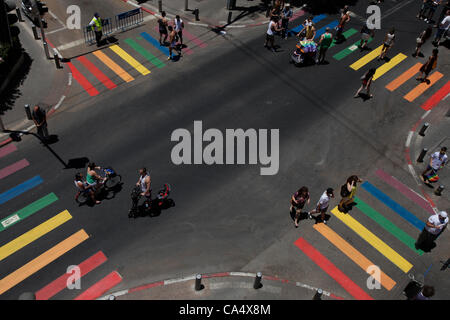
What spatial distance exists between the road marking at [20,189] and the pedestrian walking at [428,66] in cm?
1980

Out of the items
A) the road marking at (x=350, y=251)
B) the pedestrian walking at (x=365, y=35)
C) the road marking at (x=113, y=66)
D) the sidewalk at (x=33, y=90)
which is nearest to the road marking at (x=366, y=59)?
the pedestrian walking at (x=365, y=35)

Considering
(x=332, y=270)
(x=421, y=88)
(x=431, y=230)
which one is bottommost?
(x=332, y=270)

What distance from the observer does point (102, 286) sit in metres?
14.1

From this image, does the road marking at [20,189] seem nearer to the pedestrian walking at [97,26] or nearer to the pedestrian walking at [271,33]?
the pedestrian walking at [97,26]

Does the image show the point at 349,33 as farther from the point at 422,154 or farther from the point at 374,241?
the point at 374,241

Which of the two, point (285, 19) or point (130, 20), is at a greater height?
point (285, 19)

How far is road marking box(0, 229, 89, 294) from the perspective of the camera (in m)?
14.0

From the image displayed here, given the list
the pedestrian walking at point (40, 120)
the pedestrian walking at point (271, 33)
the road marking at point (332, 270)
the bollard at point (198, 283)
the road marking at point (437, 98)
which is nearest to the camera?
the bollard at point (198, 283)

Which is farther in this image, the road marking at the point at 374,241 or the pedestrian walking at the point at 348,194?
the pedestrian walking at the point at 348,194

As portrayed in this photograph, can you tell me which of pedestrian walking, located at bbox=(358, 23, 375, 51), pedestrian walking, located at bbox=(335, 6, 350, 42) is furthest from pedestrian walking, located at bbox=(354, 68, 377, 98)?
pedestrian walking, located at bbox=(335, 6, 350, 42)

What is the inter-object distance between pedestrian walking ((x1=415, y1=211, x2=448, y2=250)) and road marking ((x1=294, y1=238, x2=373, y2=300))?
3.21 m

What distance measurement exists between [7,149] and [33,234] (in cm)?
499

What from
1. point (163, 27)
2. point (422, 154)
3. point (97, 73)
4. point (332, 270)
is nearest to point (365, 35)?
point (422, 154)

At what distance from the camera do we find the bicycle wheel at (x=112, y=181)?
54.9 feet
